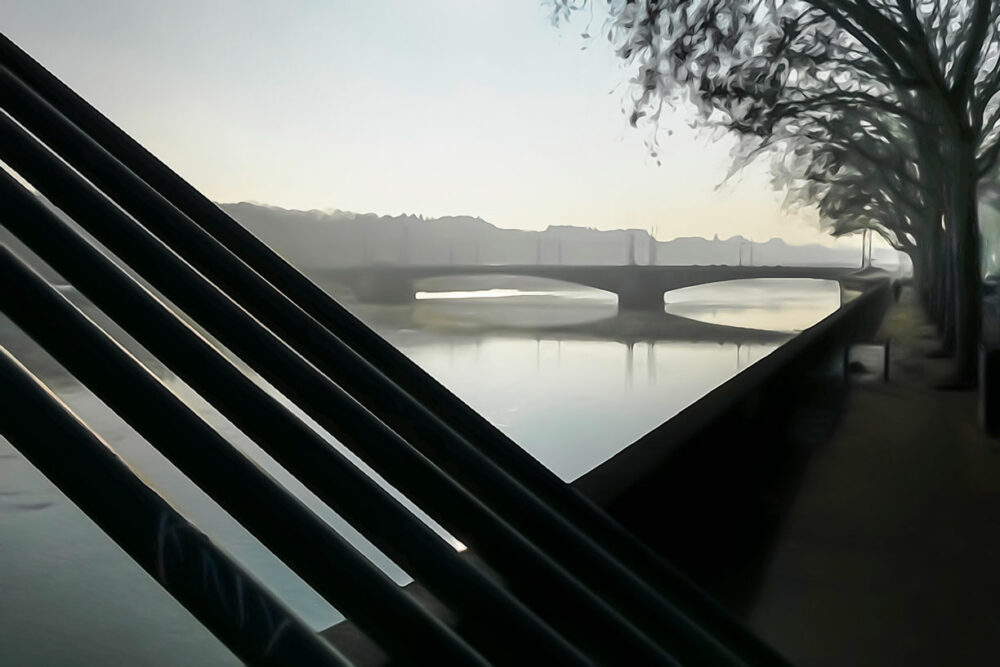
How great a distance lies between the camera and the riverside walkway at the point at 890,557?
44.9 inches

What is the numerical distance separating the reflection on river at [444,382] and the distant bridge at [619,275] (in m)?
0.74

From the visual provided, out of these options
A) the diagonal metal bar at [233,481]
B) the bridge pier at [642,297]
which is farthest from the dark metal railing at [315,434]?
the bridge pier at [642,297]

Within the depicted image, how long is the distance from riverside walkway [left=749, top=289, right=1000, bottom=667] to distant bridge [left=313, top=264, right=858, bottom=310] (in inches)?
447

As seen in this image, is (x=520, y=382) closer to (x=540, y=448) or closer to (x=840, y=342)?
(x=540, y=448)

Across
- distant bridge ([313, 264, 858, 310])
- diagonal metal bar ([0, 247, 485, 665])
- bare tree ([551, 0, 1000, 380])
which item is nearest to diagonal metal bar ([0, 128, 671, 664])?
diagonal metal bar ([0, 247, 485, 665])

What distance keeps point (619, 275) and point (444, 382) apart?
10.6 meters

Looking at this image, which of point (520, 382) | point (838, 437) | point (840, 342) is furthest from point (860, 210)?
point (838, 437)

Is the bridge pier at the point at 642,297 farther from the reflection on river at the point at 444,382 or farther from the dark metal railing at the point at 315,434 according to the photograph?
the dark metal railing at the point at 315,434

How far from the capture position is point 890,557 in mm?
1479

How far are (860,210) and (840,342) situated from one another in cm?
788

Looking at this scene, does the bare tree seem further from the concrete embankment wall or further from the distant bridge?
the distant bridge

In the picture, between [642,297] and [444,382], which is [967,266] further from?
[642,297]

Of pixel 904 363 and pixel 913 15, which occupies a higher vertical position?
pixel 913 15

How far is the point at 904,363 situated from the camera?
4781 millimetres
